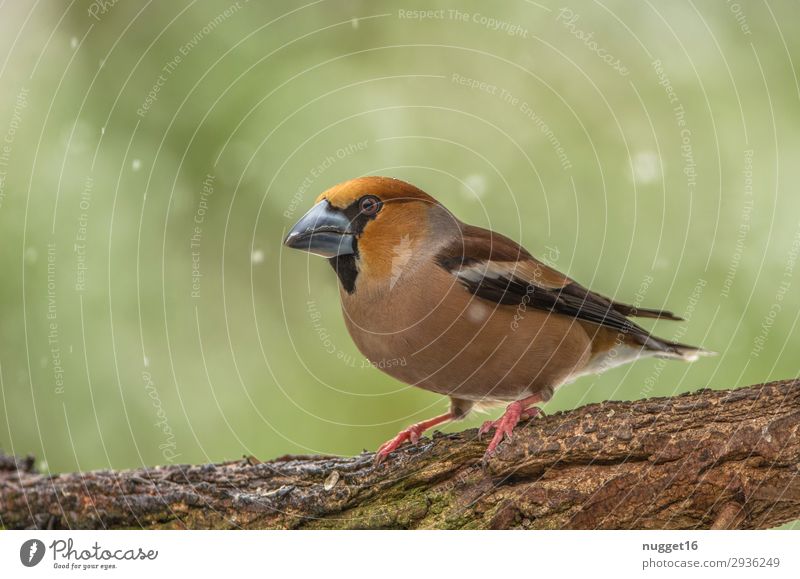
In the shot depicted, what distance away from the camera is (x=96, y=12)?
16.1 feet

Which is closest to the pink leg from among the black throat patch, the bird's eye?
the black throat patch

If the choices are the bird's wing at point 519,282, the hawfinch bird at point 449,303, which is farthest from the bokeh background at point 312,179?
the hawfinch bird at point 449,303

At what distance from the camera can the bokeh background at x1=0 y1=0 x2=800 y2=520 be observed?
4.86m

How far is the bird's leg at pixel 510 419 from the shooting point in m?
4.21

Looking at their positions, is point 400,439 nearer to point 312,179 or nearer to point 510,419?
point 510,419

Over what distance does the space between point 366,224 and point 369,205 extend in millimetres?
108

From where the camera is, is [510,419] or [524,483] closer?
[524,483]

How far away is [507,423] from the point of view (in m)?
4.32

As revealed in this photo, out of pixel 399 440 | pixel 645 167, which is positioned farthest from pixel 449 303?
pixel 645 167

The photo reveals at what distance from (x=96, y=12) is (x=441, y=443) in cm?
332

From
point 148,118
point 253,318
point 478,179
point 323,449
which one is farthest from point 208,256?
point 478,179

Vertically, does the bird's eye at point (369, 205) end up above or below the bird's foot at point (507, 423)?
above

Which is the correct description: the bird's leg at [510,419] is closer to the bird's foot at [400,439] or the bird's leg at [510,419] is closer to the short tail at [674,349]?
the bird's foot at [400,439]

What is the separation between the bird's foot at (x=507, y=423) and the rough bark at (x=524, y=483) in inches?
2.1
